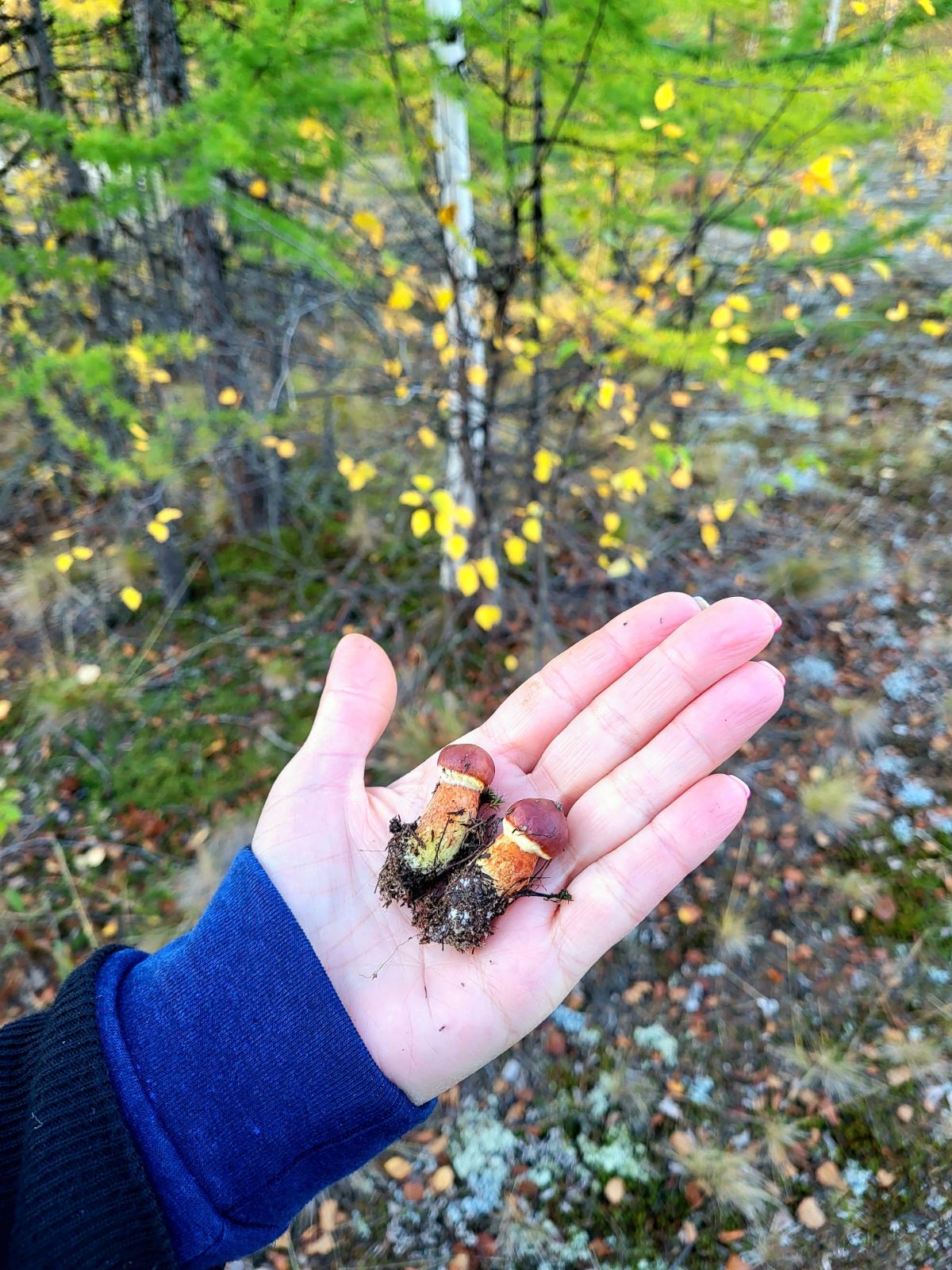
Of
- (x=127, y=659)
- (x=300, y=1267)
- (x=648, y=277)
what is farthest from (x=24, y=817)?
(x=648, y=277)

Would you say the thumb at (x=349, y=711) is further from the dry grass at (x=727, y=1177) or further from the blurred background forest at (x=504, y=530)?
the dry grass at (x=727, y=1177)

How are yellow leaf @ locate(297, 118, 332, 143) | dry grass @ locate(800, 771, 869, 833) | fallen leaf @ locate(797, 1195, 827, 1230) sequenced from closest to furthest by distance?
1. fallen leaf @ locate(797, 1195, 827, 1230)
2. yellow leaf @ locate(297, 118, 332, 143)
3. dry grass @ locate(800, 771, 869, 833)

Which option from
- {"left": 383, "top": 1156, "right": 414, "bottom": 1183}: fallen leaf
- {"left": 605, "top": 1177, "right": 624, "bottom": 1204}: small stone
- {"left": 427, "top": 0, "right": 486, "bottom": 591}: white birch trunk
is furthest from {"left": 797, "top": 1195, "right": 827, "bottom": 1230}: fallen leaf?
{"left": 427, "top": 0, "right": 486, "bottom": 591}: white birch trunk

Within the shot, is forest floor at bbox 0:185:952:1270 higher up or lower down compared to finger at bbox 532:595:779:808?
lower down

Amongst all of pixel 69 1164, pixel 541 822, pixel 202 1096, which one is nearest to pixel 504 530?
pixel 541 822

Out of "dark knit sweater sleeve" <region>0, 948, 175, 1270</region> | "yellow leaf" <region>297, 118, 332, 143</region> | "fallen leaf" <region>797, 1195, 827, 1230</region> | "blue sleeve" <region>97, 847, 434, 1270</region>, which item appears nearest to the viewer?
"dark knit sweater sleeve" <region>0, 948, 175, 1270</region>

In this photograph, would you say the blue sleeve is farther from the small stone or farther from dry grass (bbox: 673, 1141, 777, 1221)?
dry grass (bbox: 673, 1141, 777, 1221)
